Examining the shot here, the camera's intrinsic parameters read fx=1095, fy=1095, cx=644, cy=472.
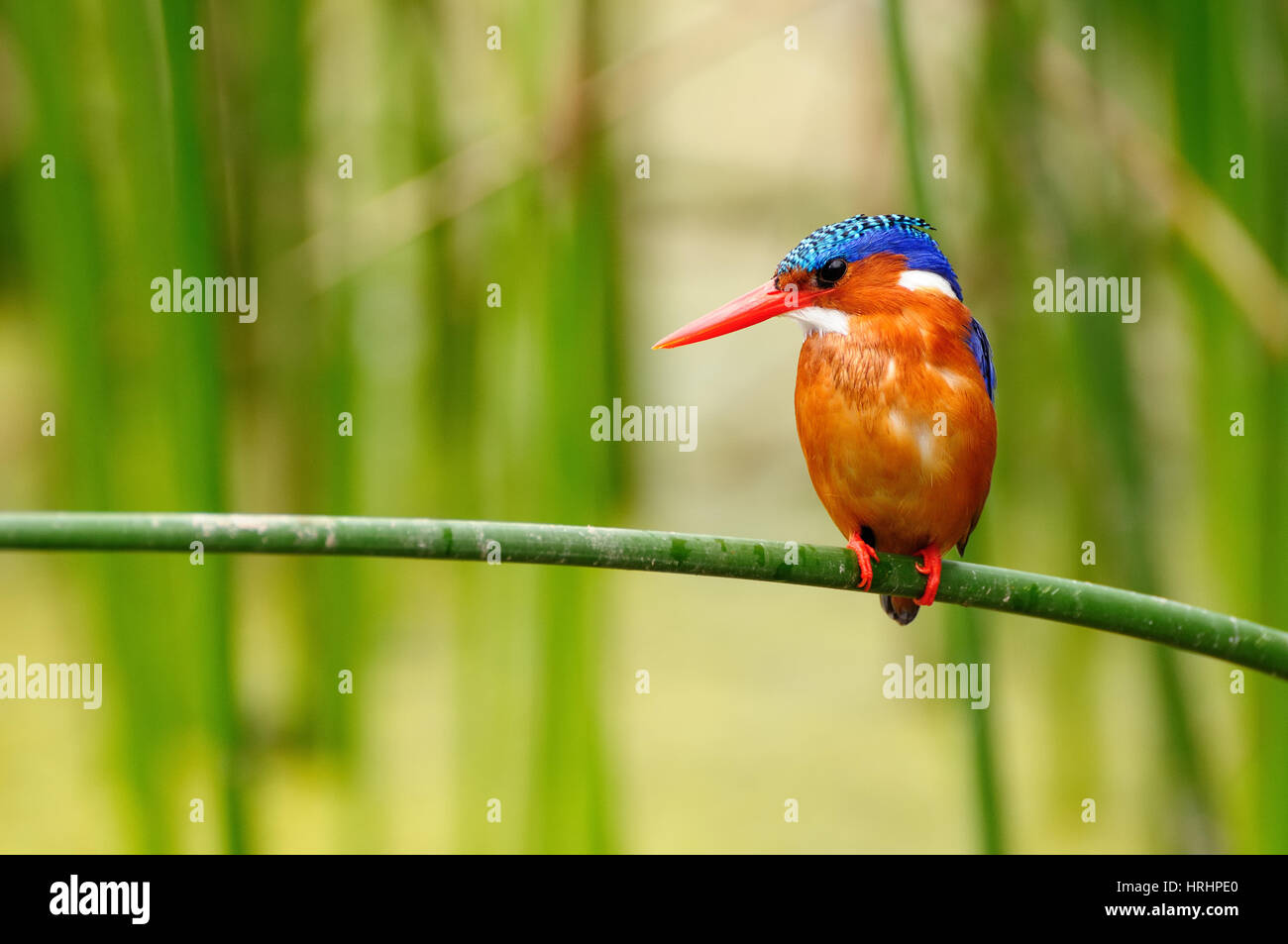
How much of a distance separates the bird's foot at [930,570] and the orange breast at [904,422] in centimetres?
2

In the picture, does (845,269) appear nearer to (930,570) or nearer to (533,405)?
(930,570)

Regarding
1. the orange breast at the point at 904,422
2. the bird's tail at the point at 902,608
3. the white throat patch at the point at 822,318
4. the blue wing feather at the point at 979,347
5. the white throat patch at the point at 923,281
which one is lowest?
the bird's tail at the point at 902,608

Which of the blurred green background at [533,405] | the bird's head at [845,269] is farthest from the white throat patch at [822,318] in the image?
the blurred green background at [533,405]

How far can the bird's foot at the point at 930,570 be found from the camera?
906mm

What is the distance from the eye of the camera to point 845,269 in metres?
1.10

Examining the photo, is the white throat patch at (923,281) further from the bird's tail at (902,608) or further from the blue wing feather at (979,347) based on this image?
the bird's tail at (902,608)

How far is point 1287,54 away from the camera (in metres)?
1.39

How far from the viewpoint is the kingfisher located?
3.35 ft

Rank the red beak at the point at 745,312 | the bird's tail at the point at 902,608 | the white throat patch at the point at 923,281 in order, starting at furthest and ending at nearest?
the bird's tail at the point at 902,608 < the white throat patch at the point at 923,281 < the red beak at the point at 745,312

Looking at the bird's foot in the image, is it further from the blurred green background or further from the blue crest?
the blue crest

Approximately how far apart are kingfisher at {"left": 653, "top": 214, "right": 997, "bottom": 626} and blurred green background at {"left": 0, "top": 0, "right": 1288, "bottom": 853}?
3.2 inches

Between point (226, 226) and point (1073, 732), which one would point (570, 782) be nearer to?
point (226, 226)
